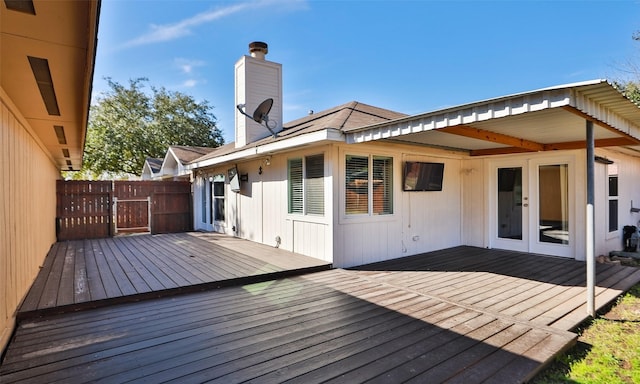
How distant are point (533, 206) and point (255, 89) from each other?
684 centimetres

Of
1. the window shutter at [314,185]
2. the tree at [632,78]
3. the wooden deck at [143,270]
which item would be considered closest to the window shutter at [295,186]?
the window shutter at [314,185]

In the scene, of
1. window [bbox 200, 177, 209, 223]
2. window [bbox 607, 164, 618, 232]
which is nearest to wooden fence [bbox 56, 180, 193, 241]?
window [bbox 200, 177, 209, 223]

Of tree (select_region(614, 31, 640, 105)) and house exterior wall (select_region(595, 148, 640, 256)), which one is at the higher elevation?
tree (select_region(614, 31, 640, 105))

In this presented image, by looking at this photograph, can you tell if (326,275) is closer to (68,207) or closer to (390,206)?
(390,206)

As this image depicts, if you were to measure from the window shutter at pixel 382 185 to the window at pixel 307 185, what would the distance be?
3.31 ft

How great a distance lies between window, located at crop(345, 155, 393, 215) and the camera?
545 centimetres

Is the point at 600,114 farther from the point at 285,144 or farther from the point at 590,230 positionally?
the point at 285,144

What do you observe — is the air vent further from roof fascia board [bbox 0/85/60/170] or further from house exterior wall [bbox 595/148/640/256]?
house exterior wall [bbox 595/148/640/256]

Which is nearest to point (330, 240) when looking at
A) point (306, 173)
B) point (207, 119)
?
point (306, 173)

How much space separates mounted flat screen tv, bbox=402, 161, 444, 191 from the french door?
129cm

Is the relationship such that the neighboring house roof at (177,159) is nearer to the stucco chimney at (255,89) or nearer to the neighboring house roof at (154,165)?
the neighboring house roof at (154,165)

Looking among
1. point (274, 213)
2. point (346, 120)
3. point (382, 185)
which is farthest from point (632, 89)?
point (274, 213)

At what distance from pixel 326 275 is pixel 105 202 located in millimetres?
8168

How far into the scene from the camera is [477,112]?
10.5ft
